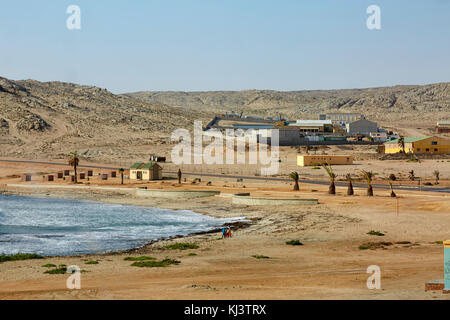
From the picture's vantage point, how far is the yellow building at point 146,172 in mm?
88188

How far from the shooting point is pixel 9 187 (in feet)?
286

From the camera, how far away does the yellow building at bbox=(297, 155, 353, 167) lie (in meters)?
101

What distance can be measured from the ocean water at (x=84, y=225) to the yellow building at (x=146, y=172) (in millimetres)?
17930

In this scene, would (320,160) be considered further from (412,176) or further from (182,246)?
(182,246)

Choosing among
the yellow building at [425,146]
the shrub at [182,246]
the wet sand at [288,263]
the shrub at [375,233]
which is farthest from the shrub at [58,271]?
the yellow building at [425,146]

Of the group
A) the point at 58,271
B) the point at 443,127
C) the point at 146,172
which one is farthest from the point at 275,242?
the point at 443,127

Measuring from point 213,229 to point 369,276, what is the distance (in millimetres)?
23354

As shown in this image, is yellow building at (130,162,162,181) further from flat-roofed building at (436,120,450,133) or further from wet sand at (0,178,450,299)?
flat-roofed building at (436,120,450,133)

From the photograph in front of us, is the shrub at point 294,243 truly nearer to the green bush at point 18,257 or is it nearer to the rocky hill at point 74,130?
the green bush at point 18,257

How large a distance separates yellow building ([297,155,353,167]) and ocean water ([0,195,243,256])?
137 feet

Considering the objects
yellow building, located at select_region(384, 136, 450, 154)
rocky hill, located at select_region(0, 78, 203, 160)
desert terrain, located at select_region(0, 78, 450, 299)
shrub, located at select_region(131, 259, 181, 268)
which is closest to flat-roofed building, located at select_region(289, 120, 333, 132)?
rocky hill, located at select_region(0, 78, 203, 160)

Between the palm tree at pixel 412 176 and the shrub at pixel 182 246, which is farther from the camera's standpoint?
the palm tree at pixel 412 176

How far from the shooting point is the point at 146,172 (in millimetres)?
88625

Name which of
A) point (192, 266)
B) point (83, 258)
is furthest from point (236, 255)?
point (83, 258)
